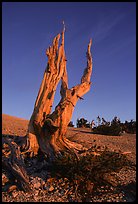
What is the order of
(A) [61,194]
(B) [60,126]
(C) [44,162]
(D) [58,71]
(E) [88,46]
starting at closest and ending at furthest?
(A) [61,194]
(C) [44,162]
(B) [60,126]
(D) [58,71]
(E) [88,46]

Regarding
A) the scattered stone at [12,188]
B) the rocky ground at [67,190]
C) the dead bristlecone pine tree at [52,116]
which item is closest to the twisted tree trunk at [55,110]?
the dead bristlecone pine tree at [52,116]

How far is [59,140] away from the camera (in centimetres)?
973

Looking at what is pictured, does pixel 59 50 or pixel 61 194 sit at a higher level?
pixel 59 50

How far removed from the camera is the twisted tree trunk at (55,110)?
376 inches

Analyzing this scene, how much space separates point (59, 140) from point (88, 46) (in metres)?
4.19

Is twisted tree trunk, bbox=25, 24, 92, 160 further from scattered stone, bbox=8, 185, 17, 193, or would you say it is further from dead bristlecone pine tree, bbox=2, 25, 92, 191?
scattered stone, bbox=8, 185, 17, 193

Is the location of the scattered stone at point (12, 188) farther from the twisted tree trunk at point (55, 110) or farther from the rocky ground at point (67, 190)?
the twisted tree trunk at point (55, 110)

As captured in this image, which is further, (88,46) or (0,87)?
(88,46)

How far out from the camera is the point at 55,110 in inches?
384

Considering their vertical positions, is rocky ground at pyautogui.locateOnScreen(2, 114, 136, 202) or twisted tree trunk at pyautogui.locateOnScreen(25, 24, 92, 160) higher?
twisted tree trunk at pyautogui.locateOnScreen(25, 24, 92, 160)

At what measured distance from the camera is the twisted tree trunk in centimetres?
954

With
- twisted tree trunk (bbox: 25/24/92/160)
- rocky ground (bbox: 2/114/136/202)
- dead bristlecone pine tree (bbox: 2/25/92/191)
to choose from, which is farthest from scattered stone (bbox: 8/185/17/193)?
twisted tree trunk (bbox: 25/24/92/160)

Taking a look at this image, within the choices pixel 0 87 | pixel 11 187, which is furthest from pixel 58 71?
pixel 11 187

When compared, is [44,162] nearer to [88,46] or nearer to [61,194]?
[61,194]
